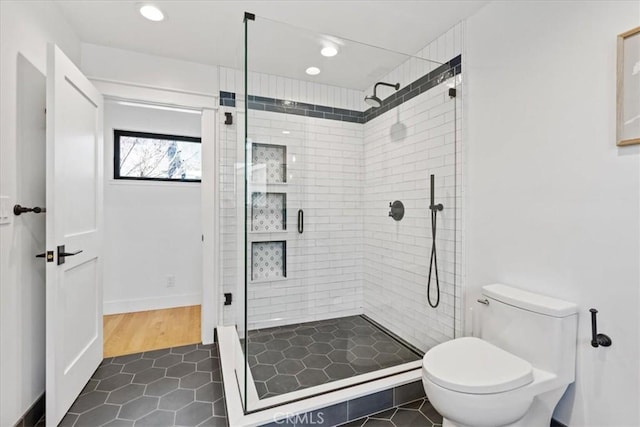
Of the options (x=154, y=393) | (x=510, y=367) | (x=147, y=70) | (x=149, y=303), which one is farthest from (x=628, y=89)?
(x=149, y=303)

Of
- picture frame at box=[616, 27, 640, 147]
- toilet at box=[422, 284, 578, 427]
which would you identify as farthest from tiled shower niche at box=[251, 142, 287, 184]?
picture frame at box=[616, 27, 640, 147]

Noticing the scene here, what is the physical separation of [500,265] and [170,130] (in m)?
3.51

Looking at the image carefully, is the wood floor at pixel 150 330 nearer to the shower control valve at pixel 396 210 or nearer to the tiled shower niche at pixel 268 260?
the tiled shower niche at pixel 268 260

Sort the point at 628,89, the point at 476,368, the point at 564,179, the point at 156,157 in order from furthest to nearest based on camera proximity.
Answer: the point at 156,157 → the point at 564,179 → the point at 476,368 → the point at 628,89

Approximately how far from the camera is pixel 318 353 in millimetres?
2164

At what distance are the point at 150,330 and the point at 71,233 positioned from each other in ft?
4.72

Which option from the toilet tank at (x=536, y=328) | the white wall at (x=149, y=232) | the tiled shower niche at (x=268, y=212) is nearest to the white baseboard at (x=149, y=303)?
the white wall at (x=149, y=232)

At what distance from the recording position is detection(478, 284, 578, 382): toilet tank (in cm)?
139

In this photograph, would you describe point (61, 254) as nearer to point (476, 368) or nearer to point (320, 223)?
point (320, 223)

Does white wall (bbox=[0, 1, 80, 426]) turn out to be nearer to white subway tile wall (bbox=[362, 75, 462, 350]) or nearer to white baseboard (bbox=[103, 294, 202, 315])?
white baseboard (bbox=[103, 294, 202, 315])

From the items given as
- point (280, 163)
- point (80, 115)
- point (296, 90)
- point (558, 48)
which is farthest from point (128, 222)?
point (558, 48)

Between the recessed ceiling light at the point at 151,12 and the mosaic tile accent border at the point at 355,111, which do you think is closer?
the recessed ceiling light at the point at 151,12
